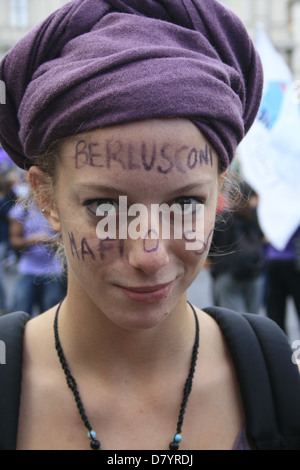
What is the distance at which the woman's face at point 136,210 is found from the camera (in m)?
1.20

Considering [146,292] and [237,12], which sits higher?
[146,292]

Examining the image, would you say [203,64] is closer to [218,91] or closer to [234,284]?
[218,91]

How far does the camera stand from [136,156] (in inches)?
46.9

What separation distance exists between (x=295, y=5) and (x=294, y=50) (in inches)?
188

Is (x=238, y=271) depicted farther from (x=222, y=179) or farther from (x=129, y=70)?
(x=129, y=70)

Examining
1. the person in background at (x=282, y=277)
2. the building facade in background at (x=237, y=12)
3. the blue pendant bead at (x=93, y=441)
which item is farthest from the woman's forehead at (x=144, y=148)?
the building facade in background at (x=237, y=12)

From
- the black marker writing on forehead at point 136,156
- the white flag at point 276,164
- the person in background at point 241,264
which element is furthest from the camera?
the person in background at point 241,264

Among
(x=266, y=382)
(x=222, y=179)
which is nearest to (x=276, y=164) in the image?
(x=222, y=179)

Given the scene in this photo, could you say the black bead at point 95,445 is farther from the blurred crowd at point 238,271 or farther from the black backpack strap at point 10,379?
the blurred crowd at point 238,271

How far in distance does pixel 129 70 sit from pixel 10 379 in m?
0.85

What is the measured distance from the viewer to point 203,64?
1248 millimetres

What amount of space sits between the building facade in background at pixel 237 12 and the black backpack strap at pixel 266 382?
2355cm
